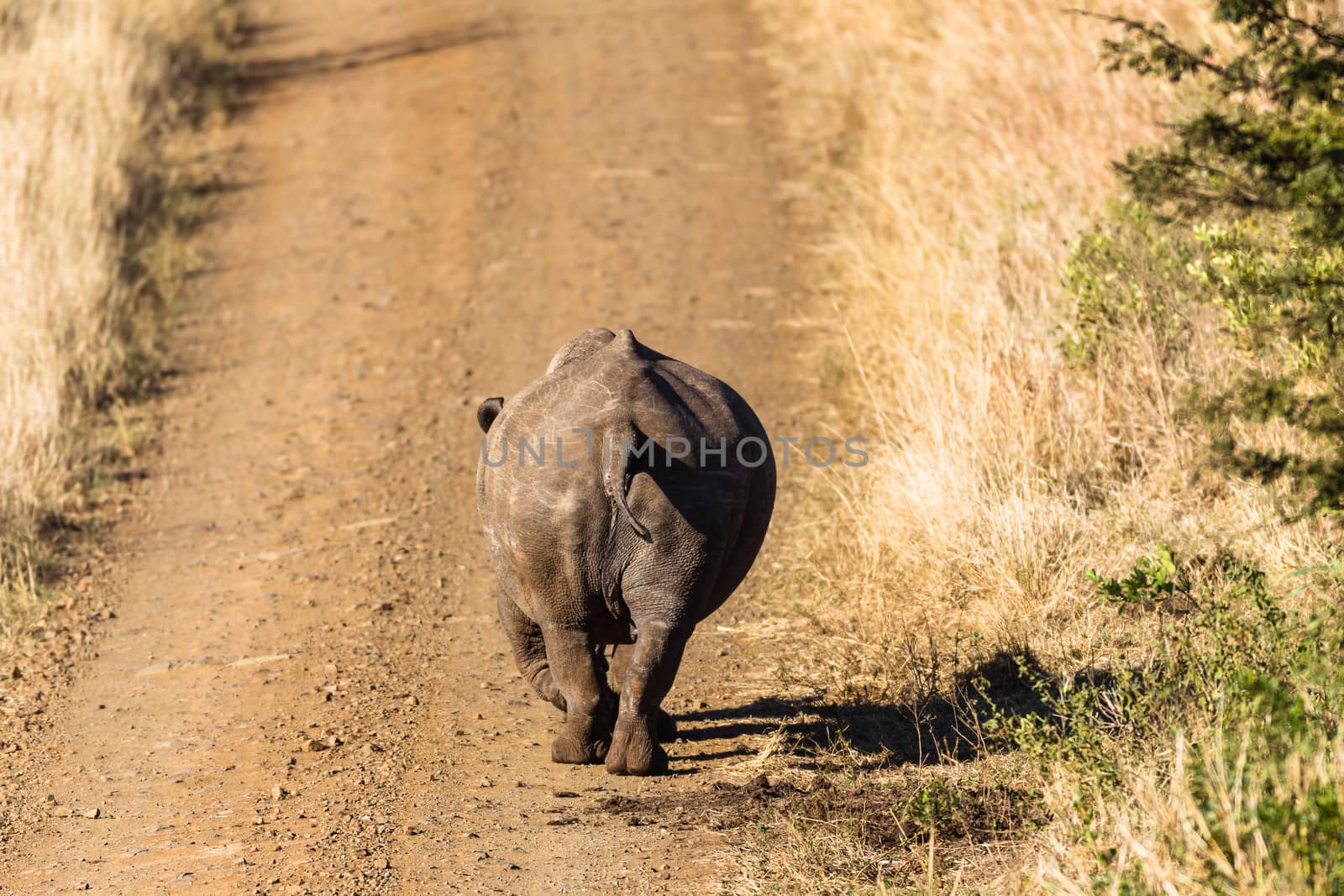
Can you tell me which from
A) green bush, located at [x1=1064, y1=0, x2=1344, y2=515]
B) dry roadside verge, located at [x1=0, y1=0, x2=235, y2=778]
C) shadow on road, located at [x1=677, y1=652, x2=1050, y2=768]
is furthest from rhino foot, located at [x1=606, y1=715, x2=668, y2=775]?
dry roadside verge, located at [x1=0, y1=0, x2=235, y2=778]

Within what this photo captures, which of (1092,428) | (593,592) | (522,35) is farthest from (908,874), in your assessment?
(522,35)

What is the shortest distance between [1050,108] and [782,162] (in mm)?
4053

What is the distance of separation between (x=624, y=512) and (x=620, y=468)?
0.15 meters

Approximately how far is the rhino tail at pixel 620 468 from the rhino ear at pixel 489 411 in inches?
28.5

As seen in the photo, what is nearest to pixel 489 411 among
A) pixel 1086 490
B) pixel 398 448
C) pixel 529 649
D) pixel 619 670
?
pixel 529 649

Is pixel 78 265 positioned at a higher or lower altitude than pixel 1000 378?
lower

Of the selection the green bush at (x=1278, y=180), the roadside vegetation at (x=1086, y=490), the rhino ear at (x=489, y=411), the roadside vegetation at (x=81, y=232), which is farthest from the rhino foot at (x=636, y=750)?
the roadside vegetation at (x=81, y=232)

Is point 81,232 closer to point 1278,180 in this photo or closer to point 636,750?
point 636,750

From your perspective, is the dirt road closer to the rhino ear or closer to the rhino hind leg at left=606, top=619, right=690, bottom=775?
the rhino hind leg at left=606, top=619, right=690, bottom=775

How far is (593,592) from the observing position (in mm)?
4992

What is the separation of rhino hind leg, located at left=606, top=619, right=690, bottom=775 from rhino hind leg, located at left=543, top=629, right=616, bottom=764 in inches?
3.7

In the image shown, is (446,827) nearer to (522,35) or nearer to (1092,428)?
(1092,428)

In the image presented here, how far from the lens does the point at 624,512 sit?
481 centimetres

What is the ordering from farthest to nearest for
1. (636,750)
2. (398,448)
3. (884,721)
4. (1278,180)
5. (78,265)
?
1. (78,265)
2. (398,448)
3. (884,721)
4. (636,750)
5. (1278,180)
